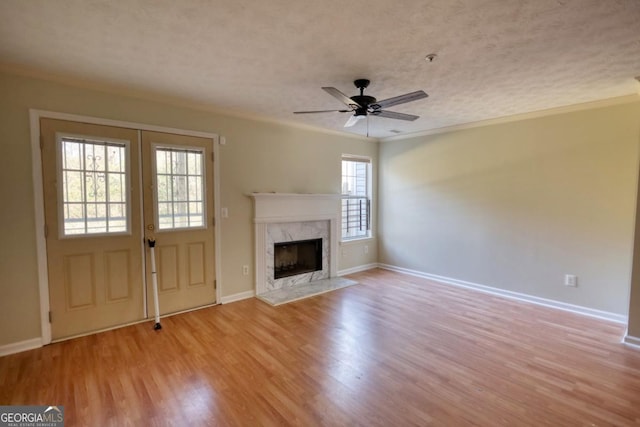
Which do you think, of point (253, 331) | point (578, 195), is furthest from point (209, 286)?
point (578, 195)

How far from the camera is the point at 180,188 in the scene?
3623 millimetres

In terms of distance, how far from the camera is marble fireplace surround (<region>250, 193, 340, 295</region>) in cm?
432

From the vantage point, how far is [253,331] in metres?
3.20

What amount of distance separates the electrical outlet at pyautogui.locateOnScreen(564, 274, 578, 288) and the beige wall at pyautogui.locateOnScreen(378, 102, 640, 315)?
0.05 m

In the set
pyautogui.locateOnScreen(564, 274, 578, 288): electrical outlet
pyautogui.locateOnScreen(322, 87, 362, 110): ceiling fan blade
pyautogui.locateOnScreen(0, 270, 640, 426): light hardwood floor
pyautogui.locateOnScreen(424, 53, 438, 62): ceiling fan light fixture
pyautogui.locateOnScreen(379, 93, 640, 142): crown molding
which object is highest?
pyautogui.locateOnScreen(424, 53, 438, 62): ceiling fan light fixture

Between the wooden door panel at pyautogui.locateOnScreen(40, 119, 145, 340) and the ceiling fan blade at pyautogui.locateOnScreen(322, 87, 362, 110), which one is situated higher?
the ceiling fan blade at pyautogui.locateOnScreen(322, 87, 362, 110)

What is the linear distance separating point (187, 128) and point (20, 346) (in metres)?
2.66

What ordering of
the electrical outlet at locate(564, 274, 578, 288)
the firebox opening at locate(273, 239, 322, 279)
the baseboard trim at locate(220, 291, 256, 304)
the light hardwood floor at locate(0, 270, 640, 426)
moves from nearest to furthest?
the light hardwood floor at locate(0, 270, 640, 426)
the electrical outlet at locate(564, 274, 578, 288)
the baseboard trim at locate(220, 291, 256, 304)
the firebox opening at locate(273, 239, 322, 279)

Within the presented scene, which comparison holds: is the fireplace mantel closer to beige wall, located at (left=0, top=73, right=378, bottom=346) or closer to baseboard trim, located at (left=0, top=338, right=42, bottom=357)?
beige wall, located at (left=0, top=73, right=378, bottom=346)

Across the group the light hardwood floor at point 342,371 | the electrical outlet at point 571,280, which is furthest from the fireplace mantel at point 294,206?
the electrical outlet at point 571,280

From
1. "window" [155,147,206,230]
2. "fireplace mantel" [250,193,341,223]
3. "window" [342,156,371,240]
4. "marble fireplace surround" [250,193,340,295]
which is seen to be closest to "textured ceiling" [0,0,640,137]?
"window" [155,147,206,230]

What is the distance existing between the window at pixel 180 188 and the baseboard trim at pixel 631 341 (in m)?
4.65

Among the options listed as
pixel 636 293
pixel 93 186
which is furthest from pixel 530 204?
pixel 93 186

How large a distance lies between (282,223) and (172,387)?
8.58 ft
